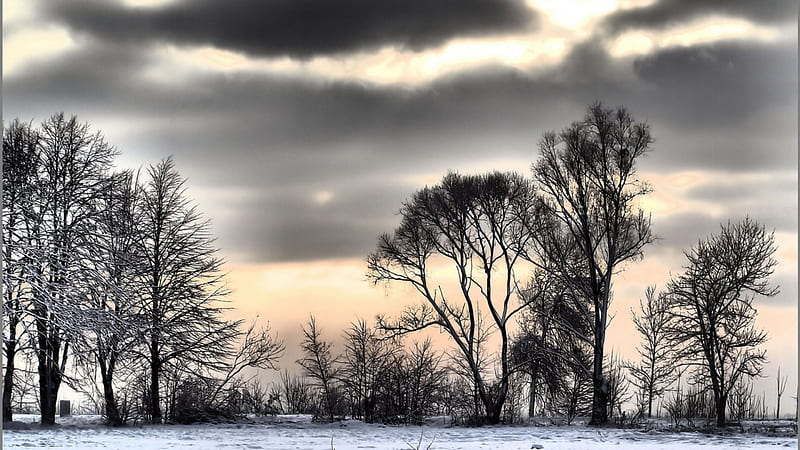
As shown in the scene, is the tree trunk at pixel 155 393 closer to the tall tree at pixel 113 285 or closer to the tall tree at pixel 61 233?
the tall tree at pixel 113 285

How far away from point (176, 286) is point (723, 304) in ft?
24.5

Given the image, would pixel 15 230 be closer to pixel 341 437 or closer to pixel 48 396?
pixel 48 396

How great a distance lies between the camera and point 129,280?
1192cm

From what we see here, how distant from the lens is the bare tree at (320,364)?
38.5 ft

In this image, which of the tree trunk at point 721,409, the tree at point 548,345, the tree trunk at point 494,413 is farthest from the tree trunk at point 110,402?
the tree trunk at point 721,409

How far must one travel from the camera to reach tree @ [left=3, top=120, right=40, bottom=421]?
364 inches

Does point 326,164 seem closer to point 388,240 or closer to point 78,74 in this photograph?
point 388,240

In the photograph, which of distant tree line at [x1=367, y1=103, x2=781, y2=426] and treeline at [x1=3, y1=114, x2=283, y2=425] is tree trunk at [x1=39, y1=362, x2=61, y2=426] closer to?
treeline at [x1=3, y1=114, x2=283, y2=425]

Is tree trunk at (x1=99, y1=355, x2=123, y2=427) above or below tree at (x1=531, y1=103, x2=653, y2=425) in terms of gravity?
below

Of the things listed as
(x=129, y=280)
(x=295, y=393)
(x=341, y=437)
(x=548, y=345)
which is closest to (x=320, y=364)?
(x=295, y=393)

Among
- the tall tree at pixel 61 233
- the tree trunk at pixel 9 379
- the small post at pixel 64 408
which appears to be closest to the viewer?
the tall tree at pixel 61 233

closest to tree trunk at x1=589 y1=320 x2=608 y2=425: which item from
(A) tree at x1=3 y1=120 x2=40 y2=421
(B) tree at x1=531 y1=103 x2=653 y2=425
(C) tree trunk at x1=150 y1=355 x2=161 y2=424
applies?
(B) tree at x1=531 y1=103 x2=653 y2=425

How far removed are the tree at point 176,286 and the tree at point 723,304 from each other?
6214 millimetres

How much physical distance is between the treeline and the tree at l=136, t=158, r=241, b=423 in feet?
0.05
